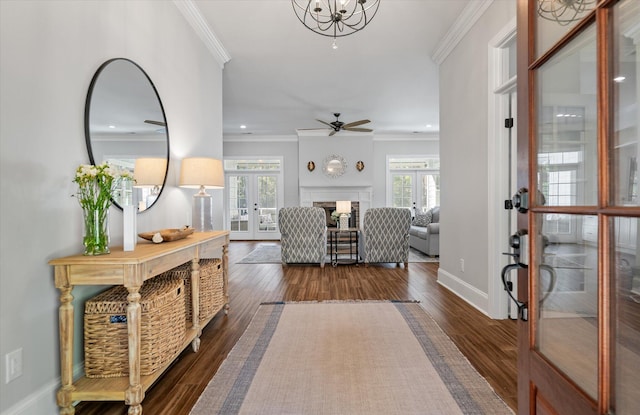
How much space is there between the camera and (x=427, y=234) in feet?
20.5

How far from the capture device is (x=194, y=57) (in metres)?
3.31

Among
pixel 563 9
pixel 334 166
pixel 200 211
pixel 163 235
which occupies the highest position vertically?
pixel 334 166

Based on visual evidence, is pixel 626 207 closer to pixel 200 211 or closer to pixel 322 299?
pixel 200 211

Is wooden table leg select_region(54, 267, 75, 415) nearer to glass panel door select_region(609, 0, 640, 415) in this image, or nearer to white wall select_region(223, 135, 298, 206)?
glass panel door select_region(609, 0, 640, 415)

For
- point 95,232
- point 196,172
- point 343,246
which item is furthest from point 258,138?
point 95,232

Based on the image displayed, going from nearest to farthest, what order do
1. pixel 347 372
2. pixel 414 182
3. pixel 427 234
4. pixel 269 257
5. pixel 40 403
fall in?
pixel 40 403, pixel 347 372, pixel 269 257, pixel 427 234, pixel 414 182

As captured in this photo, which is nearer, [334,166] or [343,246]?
[343,246]

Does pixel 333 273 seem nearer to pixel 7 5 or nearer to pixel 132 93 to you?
pixel 132 93

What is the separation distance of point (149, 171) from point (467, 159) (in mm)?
2991

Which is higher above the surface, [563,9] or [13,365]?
[563,9]

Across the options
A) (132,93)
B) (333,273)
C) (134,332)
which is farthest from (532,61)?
(333,273)

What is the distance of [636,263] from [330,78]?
4895 mm

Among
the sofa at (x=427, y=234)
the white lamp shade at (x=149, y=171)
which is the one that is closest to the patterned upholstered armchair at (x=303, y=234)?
the sofa at (x=427, y=234)

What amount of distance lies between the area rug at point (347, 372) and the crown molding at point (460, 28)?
285 centimetres
